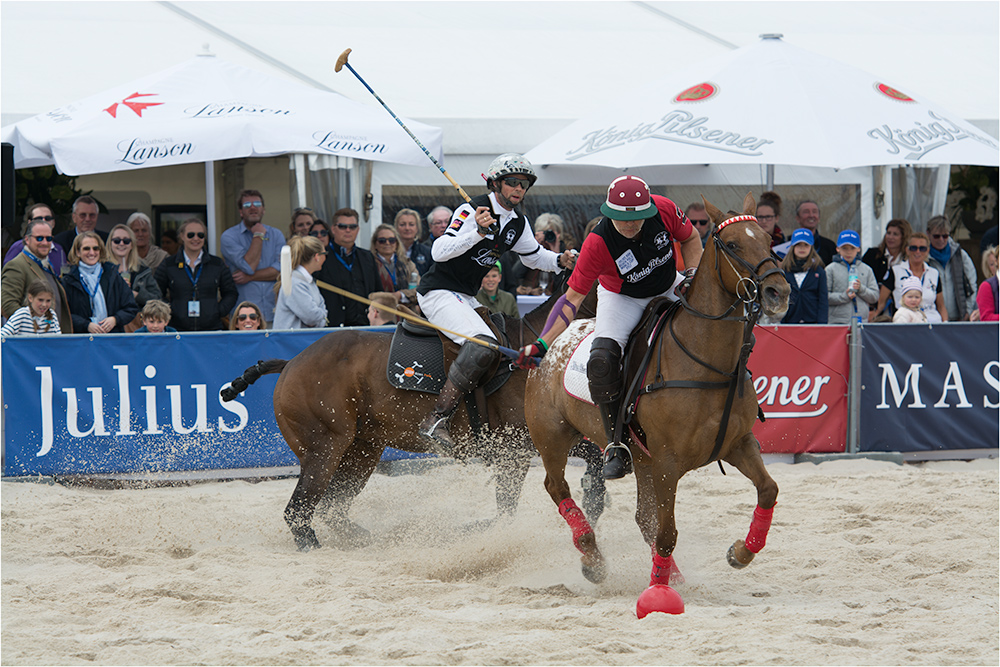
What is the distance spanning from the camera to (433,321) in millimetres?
7023

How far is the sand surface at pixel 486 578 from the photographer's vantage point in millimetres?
4711

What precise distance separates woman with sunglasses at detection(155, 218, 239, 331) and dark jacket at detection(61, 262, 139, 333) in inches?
15.6

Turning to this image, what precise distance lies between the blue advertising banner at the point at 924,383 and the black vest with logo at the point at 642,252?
444 cm

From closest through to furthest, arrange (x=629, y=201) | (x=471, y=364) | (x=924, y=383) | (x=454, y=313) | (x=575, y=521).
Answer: (x=629, y=201)
(x=575, y=521)
(x=471, y=364)
(x=454, y=313)
(x=924, y=383)

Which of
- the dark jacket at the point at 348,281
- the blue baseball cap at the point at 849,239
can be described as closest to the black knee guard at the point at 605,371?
the dark jacket at the point at 348,281

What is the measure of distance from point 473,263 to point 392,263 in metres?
3.55

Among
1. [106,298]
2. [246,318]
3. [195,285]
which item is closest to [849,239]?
[246,318]

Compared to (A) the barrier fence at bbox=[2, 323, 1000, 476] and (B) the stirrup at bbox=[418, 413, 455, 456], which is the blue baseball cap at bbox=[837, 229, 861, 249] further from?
(B) the stirrup at bbox=[418, 413, 455, 456]

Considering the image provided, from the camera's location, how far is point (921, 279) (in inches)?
420

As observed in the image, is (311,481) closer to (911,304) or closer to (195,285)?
(195,285)

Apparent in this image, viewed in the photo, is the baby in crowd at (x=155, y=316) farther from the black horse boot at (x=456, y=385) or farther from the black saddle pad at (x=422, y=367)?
the black horse boot at (x=456, y=385)

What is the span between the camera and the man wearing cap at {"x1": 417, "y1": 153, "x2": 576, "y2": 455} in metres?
6.47

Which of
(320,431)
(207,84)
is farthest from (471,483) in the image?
(207,84)

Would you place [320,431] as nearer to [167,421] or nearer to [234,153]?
[167,421]
